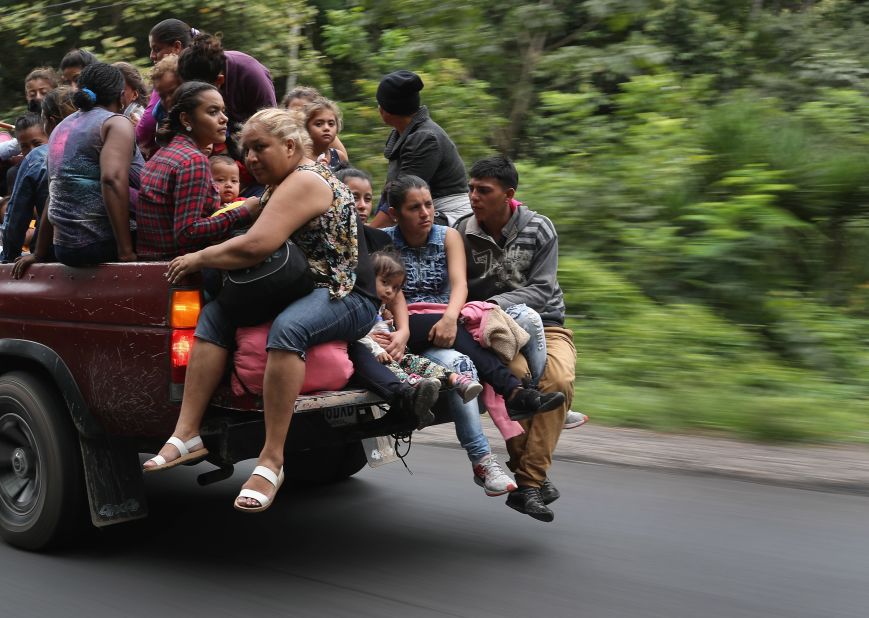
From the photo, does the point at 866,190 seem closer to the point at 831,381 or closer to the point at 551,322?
the point at 831,381

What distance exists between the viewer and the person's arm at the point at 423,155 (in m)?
5.68

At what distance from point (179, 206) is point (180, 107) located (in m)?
0.48

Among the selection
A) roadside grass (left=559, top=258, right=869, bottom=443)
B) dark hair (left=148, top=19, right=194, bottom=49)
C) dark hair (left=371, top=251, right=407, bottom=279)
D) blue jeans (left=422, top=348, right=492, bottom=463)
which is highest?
dark hair (left=148, top=19, right=194, bottom=49)

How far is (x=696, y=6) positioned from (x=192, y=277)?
10.9 m

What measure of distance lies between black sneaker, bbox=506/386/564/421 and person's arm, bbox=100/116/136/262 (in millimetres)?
1768

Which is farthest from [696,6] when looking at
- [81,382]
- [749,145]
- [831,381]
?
[81,382]

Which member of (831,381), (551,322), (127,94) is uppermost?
(127,94)

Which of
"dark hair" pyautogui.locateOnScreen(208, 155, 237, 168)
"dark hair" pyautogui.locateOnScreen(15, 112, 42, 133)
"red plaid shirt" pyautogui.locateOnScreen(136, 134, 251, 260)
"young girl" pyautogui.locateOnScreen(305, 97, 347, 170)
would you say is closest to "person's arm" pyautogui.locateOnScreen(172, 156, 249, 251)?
"red plaid shirt" pyautogui.locateOnScreen(136, 134, 251, 260)

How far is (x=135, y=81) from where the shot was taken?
6.03m

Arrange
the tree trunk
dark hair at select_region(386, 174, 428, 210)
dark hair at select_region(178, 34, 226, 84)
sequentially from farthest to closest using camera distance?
the tree trunk, dark hair at select_region(178, 34, 226, 84), dark hair at select_region(386, 174, 428, 210)

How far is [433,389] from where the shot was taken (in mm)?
4109

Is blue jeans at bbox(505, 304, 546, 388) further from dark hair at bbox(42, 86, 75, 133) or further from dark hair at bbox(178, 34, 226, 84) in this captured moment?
dark hair at bbox(42, 86, 75, 133)

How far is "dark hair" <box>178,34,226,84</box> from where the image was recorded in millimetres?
5199

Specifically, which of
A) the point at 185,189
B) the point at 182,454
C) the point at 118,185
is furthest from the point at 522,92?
the point at 182,454
